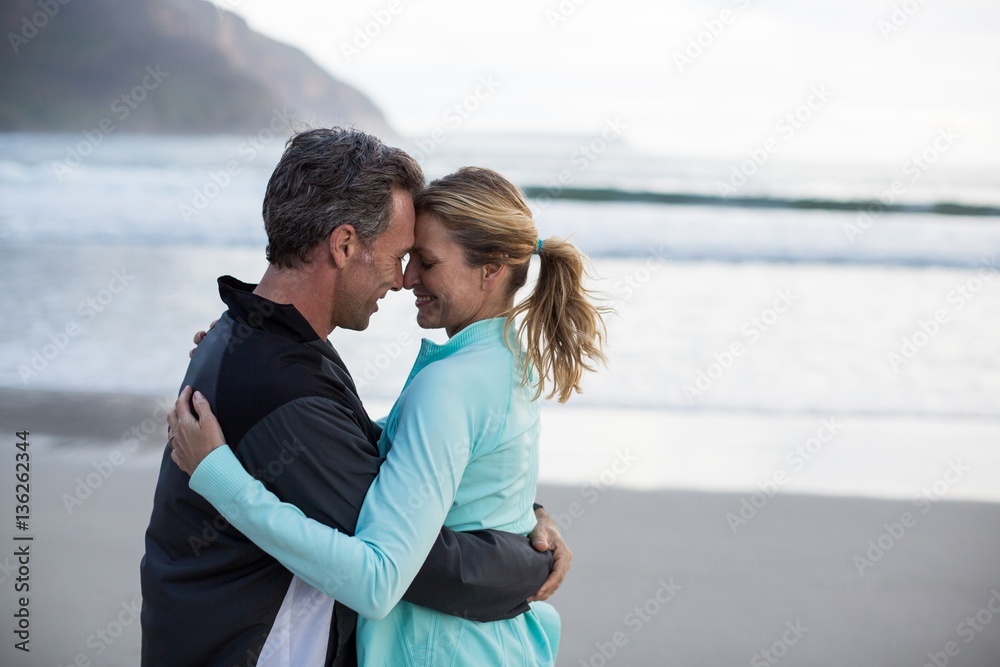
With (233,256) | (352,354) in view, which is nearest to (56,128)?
(233,256)

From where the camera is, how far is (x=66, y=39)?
47.5 feet

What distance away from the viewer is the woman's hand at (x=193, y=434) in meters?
1.61

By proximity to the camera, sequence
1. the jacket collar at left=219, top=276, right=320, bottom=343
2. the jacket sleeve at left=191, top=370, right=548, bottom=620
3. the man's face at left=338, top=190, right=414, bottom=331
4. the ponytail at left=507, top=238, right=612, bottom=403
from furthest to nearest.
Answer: the ponytail at left=507, top=238, right=612, bottom=403 < the man's face at left=338, top=190, right=414, bottom=331 < the jacket collar at left=219, top=276, right=320, bottom=343 < the jacket sleeve at left=191, top=370, right=548, bottom=620

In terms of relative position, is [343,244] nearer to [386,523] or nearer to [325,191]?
[325,191]

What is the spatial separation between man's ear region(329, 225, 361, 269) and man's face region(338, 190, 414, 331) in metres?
0.03

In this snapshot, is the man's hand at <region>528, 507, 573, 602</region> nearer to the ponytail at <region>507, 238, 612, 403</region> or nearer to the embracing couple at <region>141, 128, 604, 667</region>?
the embracing couple at <region>141, 128, 604, 667</region>

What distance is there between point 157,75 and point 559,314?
15873 mm

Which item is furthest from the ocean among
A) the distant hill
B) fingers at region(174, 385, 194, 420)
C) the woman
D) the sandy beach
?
fingers at region(174, 385, 194, 420)

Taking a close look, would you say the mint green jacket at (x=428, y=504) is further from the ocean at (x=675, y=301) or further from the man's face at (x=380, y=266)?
the ocean at (x=675, y=301)

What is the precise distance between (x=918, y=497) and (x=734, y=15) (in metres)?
12.8

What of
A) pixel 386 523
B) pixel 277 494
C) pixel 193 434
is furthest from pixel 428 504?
pixel 193 434

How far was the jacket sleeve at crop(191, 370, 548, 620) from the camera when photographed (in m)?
1.55

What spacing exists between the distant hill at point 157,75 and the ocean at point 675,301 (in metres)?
0.52

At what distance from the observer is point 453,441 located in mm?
1670
